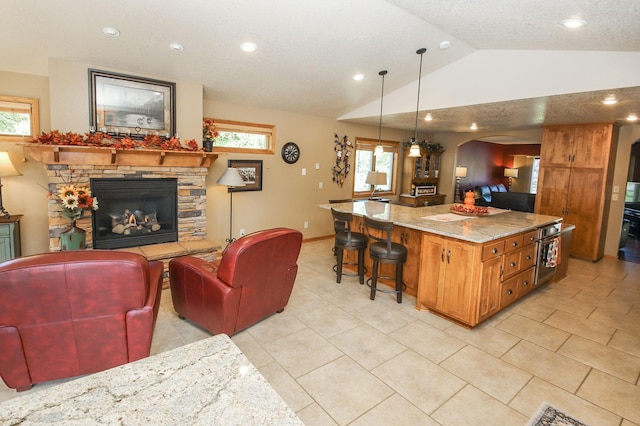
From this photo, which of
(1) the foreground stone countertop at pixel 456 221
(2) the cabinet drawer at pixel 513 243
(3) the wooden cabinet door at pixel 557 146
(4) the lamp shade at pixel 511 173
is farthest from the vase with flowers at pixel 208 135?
(4) the lamp shade at pixel 511 173

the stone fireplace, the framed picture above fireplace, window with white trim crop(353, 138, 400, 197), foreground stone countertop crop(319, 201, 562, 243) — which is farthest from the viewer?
window with white trim crop(353, 138, 400, 197)

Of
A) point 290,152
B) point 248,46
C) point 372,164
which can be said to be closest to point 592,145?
point 372,164

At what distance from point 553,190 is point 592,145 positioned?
0.93 metres

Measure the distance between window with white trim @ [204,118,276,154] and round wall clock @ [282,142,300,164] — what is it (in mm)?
256

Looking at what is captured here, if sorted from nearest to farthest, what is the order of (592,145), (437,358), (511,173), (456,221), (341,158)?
(437,358)
(456,221)
(592,145)
(341,158)
(511,173)

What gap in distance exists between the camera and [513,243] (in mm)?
3514

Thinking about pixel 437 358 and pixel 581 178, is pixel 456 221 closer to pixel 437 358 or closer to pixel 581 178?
pixel 437 358

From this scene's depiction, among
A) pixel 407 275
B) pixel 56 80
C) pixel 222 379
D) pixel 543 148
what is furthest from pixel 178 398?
pixel 543 148

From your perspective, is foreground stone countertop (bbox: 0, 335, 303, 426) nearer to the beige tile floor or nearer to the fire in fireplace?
the beige tile floor

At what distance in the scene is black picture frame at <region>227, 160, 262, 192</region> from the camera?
564cm

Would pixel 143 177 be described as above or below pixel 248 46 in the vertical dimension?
below

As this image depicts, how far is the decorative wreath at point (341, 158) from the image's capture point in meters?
6.98

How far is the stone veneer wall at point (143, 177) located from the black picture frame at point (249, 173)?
0.80m

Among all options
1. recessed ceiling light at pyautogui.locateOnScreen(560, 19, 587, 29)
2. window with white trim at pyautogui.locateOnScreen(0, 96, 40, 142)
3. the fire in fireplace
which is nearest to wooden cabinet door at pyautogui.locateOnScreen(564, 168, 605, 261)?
recessed ceiling light at pyautogui.locateOnScreen(560, 19, 587, 29)
